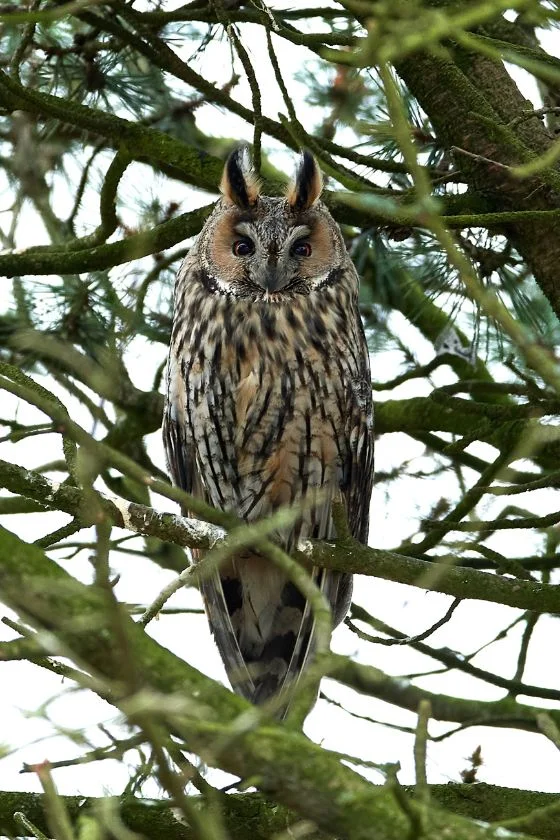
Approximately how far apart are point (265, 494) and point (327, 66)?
1.42m

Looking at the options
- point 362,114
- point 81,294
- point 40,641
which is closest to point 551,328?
point 362,114

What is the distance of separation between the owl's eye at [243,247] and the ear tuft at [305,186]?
0.16 m

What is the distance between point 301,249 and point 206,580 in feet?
3.26

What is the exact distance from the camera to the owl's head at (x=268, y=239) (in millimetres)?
3359

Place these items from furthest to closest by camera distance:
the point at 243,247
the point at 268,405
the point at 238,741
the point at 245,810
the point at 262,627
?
the point at 262,627 < the point at 243,247 < the point at 268,405 < the point at 245,810 < the point at 238,741

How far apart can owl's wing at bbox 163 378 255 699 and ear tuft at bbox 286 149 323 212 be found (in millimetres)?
599

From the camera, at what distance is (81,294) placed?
374 cm

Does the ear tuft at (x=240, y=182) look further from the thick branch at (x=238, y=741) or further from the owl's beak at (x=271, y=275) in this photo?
the thick branch at (x=238, y=741)

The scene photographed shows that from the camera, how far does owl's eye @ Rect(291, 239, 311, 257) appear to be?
3.45m

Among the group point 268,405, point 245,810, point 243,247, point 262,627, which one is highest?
point 243,247

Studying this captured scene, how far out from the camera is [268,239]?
11.1 feet

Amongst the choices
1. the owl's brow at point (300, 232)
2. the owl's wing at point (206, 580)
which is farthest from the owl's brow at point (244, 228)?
the owl's wing at point (206, 580)

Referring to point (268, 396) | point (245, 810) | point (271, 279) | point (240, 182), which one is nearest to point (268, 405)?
point (268, 396)

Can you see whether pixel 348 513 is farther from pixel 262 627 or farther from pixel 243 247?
pixel 243 247
